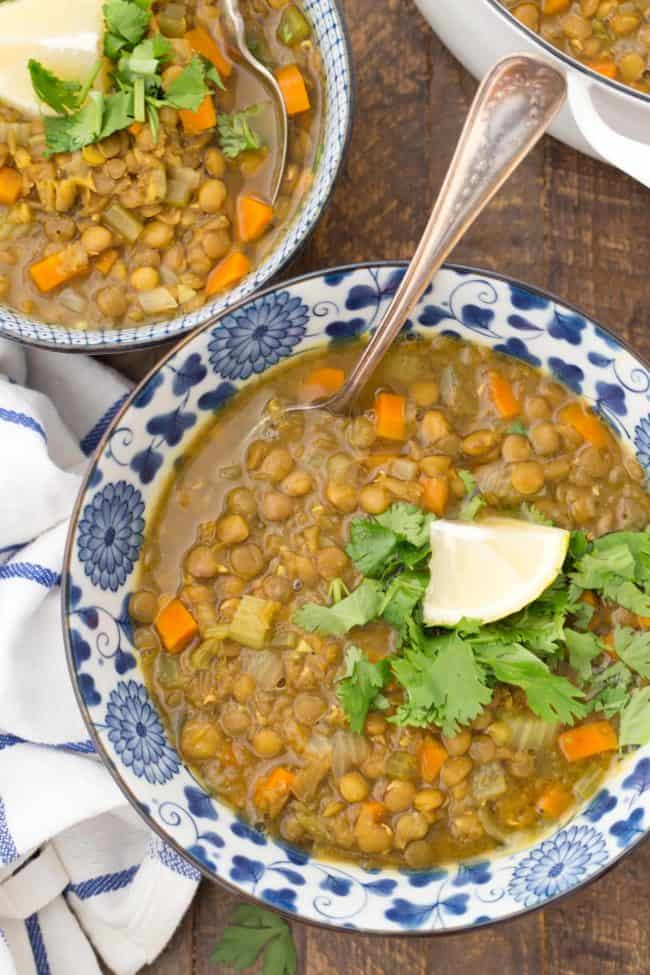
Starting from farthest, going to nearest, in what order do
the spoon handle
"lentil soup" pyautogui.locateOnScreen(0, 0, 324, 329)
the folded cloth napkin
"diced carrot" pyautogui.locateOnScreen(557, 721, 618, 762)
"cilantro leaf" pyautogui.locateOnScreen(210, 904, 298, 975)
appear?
"cilantro leaf" pyautogui.locateOnScreen(210, 904, 298, 975), the folded cloth napkin, "lentil soup" pyautogui.locateOnScreen(0, 0, 324, 329), "diced carrot" pyautogui.locateOnScreen(557, 721, 618, 762), the spoon handle

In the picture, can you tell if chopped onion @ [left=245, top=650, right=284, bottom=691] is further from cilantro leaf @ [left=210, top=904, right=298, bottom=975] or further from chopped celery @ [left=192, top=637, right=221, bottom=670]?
cilantro leaf @ [left=210, top=904, right=298, bottom=975]

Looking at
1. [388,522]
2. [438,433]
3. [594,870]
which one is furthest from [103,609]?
[594,870]

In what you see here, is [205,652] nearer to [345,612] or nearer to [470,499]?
[345,612]

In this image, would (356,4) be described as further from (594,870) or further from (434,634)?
(594,870)

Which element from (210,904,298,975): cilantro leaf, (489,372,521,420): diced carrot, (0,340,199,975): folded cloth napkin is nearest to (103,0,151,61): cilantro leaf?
(0,340,199,975): folded cloth napkin

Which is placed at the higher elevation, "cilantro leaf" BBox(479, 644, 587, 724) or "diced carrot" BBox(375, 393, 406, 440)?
"diced carrot" BBox(375, 393, 406, 440)

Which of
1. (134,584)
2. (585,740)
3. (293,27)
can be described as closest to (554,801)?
(585,740)

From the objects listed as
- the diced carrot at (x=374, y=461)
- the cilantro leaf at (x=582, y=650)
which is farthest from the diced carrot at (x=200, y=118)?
the cilantro leaf at (x=582, y=650)
